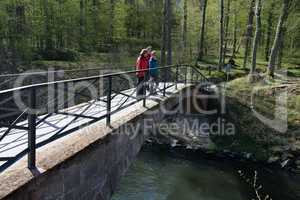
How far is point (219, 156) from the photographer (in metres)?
18.4

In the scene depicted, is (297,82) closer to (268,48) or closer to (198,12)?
(268,48)

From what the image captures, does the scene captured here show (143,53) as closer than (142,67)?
Yes

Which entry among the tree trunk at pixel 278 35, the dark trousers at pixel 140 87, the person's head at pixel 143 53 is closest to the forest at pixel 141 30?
the tree trunk at pixel 278 35

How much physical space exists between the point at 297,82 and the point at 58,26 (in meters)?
20.5

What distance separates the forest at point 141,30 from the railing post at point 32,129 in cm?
1832

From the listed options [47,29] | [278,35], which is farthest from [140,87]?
[47,29]

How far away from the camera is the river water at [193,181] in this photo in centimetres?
1372

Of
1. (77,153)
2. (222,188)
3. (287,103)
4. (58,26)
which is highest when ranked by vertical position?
(58,26)

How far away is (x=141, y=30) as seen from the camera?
49.3 metres

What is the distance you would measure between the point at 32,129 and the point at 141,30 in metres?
45.5

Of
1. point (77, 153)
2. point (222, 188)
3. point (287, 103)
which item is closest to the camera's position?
point (77, 153)

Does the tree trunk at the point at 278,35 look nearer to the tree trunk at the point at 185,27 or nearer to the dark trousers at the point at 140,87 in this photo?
the dark trousers at the point at 140,87

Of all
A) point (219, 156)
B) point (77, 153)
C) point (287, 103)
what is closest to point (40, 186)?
point (77, 153)

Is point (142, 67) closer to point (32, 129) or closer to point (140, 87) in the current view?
point (140, 87)
